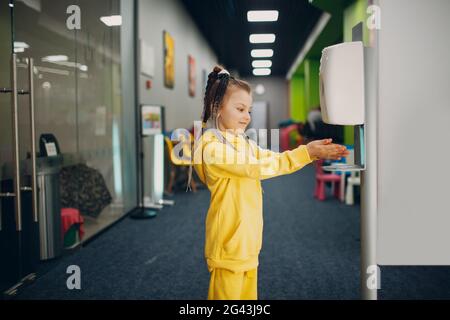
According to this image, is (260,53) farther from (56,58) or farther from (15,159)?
(15,159)

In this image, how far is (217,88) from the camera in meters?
1.35

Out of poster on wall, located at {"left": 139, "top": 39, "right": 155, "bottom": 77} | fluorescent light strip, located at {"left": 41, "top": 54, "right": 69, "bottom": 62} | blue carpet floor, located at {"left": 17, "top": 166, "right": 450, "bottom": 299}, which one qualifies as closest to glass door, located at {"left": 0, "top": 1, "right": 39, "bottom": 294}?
blue carpet floor, located at {"left": 17, "top": 166, "right": 450, "bottom": 299}

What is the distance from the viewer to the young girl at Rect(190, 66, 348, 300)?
133 cm

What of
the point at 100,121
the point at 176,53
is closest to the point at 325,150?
the point at 100,121

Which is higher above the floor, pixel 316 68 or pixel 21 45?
pixel 316 68

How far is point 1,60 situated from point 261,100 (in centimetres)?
1542

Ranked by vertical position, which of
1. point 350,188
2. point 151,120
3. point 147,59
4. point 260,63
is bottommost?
point 350,188

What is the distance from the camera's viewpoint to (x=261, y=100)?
1745 centimetres

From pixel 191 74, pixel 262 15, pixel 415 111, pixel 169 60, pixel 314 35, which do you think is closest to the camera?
pixel 415 111

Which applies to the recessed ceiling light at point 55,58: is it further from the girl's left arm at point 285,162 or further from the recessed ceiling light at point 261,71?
the girl's left arm at point 285,162

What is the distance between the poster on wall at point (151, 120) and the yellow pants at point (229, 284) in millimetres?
3400

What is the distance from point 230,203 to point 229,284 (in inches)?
10.0

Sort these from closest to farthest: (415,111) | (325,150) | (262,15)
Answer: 1. (325,150)
2. (415,111)
3. (262,15)
